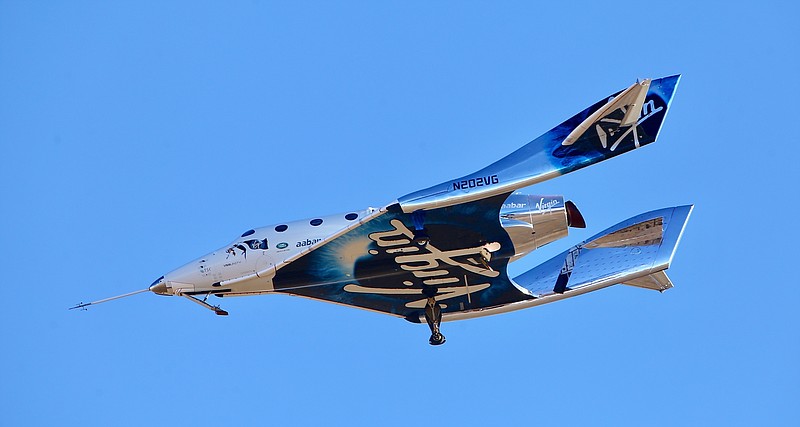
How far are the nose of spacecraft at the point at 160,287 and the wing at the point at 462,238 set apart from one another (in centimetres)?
461

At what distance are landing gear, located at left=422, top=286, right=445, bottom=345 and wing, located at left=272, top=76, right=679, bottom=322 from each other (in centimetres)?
31

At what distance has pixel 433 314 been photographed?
56.3 meters

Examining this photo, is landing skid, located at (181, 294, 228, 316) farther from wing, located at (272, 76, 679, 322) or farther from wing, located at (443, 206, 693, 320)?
wing, located at (443, 206, 693, 320)

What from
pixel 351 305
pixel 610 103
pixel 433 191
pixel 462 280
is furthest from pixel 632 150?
pixel 351 305

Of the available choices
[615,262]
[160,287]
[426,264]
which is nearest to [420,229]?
[426,264]

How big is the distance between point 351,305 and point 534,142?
13.5m

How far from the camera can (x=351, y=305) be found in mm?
56812

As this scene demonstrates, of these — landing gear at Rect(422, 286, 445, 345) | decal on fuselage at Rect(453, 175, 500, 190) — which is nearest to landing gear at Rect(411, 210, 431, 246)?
decal on fuselage at Rect(453, 175, 500, 190)

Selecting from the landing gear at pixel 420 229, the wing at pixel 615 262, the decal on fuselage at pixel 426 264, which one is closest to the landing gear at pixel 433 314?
the decal on fuselage at pixel 426 264

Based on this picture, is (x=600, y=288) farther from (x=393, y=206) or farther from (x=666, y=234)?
(x=393, y=206)

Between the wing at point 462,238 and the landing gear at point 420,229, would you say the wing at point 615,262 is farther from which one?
the landing gear at point 420,229

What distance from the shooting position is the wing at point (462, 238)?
4666 cm

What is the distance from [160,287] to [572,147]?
18.4 m

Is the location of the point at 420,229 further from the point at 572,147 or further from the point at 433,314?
the point at 433,314
